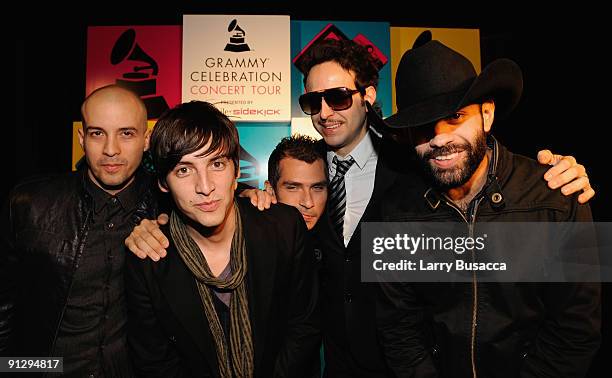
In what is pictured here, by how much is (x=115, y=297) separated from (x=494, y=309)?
5.87 feet

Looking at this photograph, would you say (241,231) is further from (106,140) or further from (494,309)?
(494,309)

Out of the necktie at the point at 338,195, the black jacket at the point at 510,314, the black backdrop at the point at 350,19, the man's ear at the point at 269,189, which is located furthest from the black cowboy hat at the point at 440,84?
the black backdrop at the point at 350,19

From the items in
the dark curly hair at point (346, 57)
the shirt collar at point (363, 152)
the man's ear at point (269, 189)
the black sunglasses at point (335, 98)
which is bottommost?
the man's ear at point (269, 189)

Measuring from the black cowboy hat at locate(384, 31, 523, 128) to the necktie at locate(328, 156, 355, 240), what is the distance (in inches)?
26.1

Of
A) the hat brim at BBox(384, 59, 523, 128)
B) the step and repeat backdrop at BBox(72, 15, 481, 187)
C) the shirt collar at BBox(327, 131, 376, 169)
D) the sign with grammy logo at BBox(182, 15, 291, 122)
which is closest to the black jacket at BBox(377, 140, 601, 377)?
the hat brim at BBox(384, 59, 523, 128)

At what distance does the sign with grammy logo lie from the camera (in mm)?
4000

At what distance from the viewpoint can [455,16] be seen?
462 cm

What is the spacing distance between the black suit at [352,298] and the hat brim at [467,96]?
505mm

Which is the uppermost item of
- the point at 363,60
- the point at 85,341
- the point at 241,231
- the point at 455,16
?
the point at 455,16

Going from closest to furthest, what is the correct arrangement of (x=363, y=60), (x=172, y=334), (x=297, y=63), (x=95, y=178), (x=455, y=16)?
(x=172, y=334)
(x=95, y=178)
(x=363, y=60)
(x=297, y=63)
(x=455, y=16)

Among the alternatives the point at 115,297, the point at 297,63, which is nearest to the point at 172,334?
the point at 115,297

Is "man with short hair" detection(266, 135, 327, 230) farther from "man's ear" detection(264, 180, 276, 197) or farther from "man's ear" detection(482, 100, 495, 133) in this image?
"man's ear" detection(482, 100, 495, 133)

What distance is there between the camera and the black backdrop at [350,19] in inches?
158

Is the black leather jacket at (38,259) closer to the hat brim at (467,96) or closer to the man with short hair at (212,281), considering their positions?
the man with short hair at (212,281)
